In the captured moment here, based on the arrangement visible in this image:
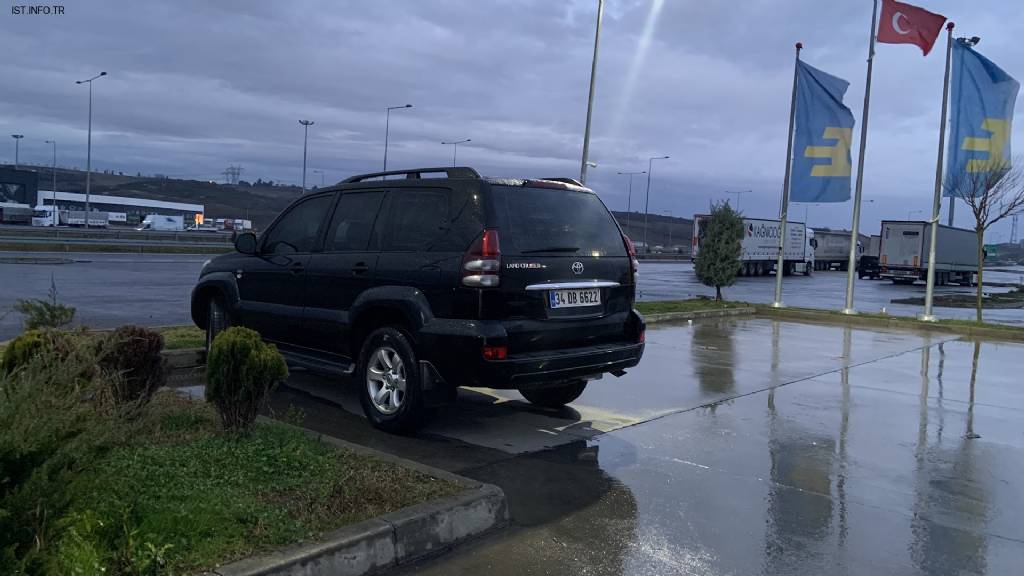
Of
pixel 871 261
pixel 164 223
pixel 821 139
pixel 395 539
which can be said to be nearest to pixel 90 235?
pixel 164 223

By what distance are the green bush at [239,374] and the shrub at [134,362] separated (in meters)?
0.60

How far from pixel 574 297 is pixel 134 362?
3.14 m

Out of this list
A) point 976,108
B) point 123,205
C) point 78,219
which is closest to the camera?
point 976,108

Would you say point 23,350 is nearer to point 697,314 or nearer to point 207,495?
point 207,495

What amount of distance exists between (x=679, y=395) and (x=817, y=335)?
732cm

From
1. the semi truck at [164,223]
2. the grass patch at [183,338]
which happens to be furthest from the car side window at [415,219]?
the semi truck at [164,223]

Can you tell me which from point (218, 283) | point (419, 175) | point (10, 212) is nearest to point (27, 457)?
point (419, 175)

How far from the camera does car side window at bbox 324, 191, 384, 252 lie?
6.83m

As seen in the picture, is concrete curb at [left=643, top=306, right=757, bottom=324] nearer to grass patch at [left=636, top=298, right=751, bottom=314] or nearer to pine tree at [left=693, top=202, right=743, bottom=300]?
grass patch at [left=636, top=298, right=751, bottom=314]

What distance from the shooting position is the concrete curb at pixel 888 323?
15.2 m

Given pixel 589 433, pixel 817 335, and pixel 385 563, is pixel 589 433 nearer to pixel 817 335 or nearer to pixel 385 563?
pixel 385 563

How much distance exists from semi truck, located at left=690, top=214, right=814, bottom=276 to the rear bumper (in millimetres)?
37460

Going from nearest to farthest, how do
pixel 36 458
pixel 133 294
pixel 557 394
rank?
pixel 36 458
pixel 557 394
pixel 133 294

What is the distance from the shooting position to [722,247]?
19.0 m
